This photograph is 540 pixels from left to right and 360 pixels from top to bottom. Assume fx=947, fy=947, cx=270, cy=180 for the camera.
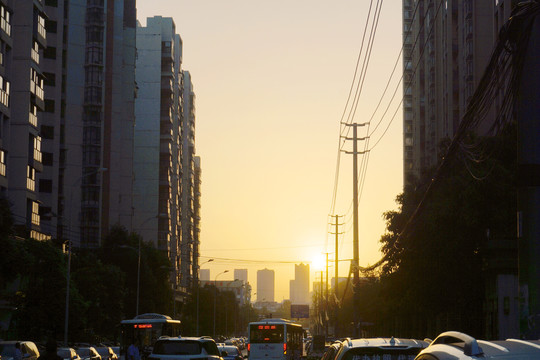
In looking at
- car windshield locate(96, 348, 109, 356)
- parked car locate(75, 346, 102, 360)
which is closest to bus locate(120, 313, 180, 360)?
car windshield locate(96, 348, 109, 356)

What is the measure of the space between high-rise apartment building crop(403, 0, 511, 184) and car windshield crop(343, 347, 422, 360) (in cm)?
3627

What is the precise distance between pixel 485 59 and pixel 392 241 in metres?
29.1

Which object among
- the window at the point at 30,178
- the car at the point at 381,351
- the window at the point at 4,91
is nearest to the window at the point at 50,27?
the window at the point at 30,178

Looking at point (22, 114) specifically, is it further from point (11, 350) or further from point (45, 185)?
point (11, 350)

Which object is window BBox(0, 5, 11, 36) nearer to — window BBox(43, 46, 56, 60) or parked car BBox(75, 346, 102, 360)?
parked car BBox(75, 346, 102, 360)

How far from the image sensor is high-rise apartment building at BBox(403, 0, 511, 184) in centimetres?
7188

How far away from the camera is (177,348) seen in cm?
2430

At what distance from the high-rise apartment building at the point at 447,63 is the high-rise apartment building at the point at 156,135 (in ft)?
117

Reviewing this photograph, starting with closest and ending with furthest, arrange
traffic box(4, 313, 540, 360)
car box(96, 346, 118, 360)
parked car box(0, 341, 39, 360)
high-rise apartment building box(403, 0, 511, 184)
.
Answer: traffic box(4, 313, 540, 360)
parked car box(0, 341, 39, 360)
car box(96, 346, 118, 360)
high-rise apartment building box(403, 0, 511, 184)

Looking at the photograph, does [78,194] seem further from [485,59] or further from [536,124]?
[536,124]

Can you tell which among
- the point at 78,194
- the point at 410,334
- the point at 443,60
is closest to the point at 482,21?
the point at 443,60

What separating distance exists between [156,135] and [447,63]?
5388 cm

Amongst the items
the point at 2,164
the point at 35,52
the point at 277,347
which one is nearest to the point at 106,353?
the point at 277,347

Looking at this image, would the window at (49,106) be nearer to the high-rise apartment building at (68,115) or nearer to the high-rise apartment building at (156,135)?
the high-rise apartment building at (68,115)
